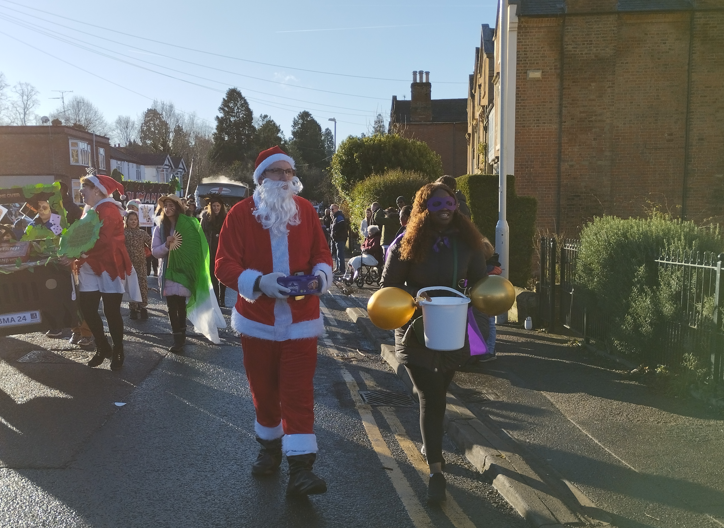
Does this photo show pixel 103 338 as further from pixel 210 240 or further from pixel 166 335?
pixel 210 240

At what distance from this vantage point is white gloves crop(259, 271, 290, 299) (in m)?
4.29

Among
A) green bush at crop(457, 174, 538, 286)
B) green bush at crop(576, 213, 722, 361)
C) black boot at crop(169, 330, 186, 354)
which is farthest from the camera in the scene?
green bush at crop(457, 174, 538, 286)

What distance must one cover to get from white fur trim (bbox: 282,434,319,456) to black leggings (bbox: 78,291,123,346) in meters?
3.93

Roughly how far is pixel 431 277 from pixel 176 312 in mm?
5329

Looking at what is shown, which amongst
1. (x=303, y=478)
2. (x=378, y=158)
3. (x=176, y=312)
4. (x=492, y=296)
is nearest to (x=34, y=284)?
(x=176, y=312)

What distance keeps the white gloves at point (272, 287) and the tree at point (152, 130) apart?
10030 centimetres

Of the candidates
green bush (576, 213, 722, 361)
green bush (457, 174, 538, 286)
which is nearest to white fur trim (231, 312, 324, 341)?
green bush (576, 213, 722, 361)

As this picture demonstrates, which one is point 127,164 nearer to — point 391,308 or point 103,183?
point 103,183

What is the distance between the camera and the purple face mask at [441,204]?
14.4ft

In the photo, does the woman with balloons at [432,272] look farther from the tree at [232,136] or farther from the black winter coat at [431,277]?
the tree at [232,136]

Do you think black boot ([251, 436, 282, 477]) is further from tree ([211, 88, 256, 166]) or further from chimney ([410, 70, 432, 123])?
tree ([211, 88, 256, 166])

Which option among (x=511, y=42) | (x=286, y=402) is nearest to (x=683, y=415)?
(x=286, y=402)

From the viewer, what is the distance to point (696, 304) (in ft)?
20.6

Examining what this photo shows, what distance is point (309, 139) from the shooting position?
294 feet
